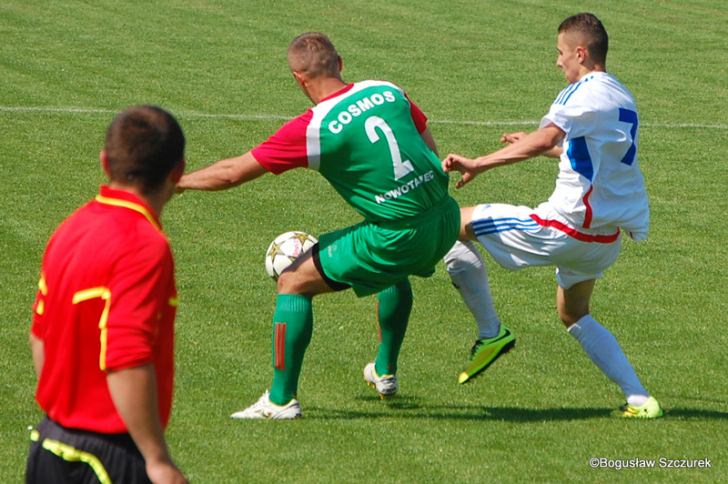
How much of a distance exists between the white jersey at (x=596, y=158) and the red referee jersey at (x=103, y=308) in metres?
4.27

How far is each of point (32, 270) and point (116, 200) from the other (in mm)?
7381

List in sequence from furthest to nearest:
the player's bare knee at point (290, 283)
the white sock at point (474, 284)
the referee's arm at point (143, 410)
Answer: the white sock at point (474, 284) < the player's bare knee at point (290, 283) < the referee's arm at point (143, 410)

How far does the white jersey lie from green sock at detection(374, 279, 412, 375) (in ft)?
3.34

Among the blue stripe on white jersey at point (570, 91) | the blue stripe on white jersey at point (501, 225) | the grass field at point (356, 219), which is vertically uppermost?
the blue stripe on white jersey at point (570, 91)

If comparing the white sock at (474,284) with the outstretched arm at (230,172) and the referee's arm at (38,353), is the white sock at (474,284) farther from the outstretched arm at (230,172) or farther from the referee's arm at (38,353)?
the referee's arm at (38,353)

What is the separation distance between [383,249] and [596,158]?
141 cm

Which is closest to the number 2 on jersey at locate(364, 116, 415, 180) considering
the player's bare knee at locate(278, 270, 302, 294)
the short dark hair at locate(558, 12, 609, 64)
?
the player's bare knee at locate(278, 270, 302, 294)

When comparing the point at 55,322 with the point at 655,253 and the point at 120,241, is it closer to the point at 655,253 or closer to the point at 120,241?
the point at 120,241

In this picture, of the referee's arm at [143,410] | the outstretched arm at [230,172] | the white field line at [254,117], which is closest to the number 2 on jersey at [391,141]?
the outstretched arm at [230,172]

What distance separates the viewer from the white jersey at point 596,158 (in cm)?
819

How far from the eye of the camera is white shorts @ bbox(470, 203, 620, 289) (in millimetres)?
8391

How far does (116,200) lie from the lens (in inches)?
172

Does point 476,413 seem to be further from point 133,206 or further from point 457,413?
point 133,206

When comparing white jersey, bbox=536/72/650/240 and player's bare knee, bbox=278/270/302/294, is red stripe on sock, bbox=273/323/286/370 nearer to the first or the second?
player's bare knee, bbox=278/270/302/294
